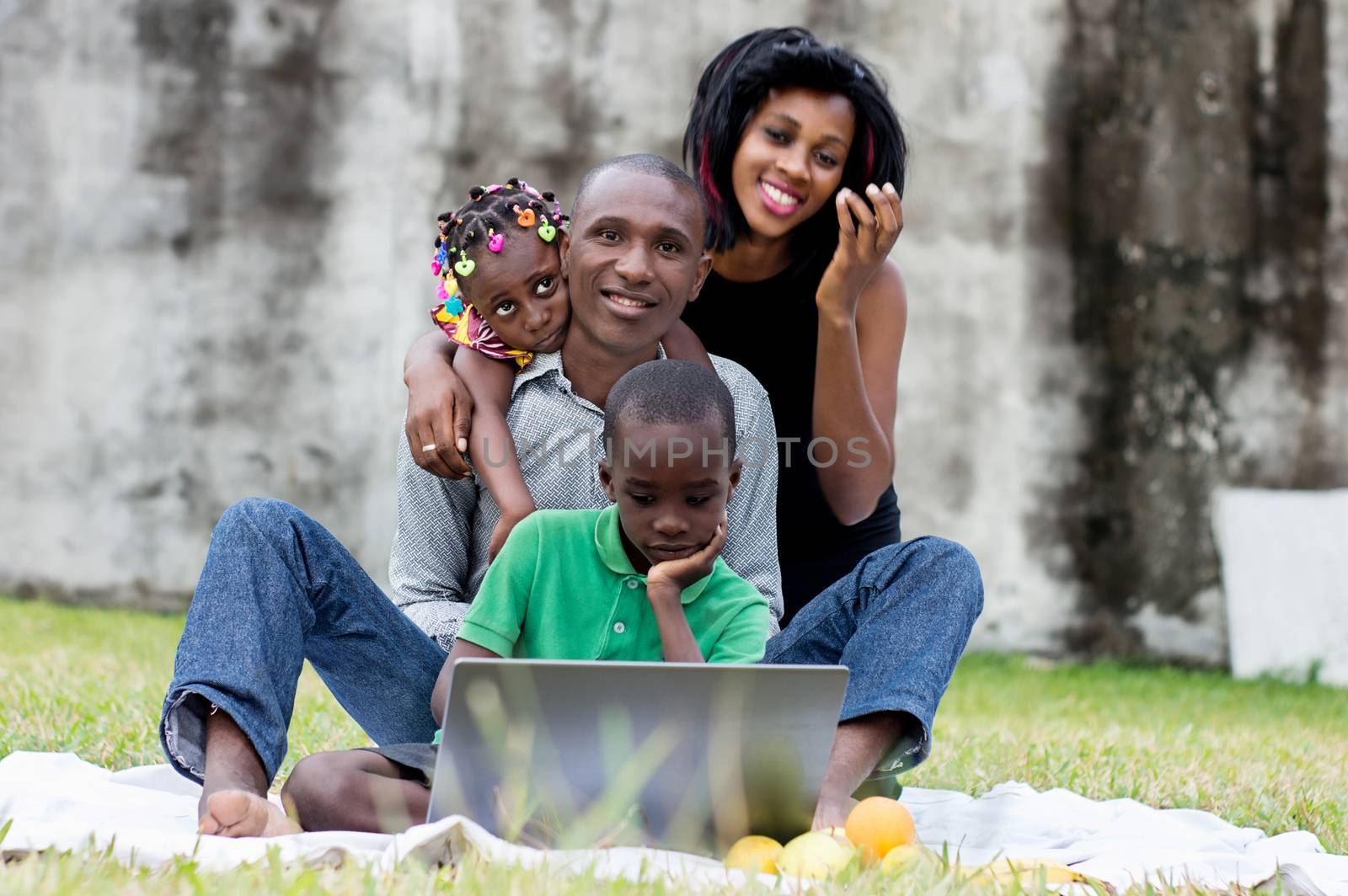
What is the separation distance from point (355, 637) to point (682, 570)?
0.64 metres

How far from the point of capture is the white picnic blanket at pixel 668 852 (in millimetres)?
2045

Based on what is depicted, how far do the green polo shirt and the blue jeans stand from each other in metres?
0.20

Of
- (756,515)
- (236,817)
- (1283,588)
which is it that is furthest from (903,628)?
(1283,588)

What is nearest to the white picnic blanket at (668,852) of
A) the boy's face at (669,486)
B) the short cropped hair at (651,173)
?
the boy's face at (669,486)

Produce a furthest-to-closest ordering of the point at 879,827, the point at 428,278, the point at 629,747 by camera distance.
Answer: the point at 428,278, the point at 879,827, the point at 629,747

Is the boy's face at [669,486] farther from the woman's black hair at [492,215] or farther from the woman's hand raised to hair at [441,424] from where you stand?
the woman's black hair at [492,215]

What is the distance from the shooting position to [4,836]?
6.80 ft

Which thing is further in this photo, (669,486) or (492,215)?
(492,215)

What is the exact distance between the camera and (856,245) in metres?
2.99

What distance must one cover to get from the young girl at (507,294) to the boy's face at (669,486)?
1.46 ft

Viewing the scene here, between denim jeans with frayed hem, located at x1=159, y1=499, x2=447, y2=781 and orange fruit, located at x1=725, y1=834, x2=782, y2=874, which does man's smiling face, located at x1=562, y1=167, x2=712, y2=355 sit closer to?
denim jeans with frayed hem, located at x1=159, y1=499, x2=447, y2=781

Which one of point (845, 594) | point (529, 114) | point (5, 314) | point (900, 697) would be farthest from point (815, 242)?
point (5, 314)

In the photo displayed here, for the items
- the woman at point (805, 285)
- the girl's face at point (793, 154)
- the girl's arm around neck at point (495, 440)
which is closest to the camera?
the girl's arm around neck at point (495, 440)

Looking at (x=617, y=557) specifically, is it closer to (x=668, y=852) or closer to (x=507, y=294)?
(x=668, y=852)
